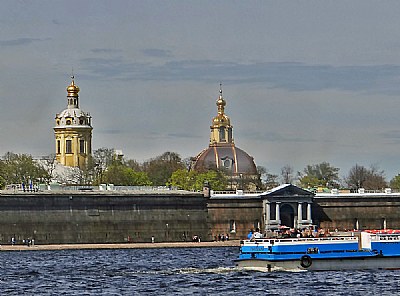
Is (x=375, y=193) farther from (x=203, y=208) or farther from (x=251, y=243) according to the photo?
(x=251, y=243)

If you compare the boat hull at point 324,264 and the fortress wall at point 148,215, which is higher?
the fortress wall at point 148,215

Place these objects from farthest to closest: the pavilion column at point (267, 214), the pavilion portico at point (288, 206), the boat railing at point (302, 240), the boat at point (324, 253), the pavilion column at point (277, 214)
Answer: the pavilion portico at point (288, 206)
the pavilion column at point (277, 214)
the pavilion column at point (267, 214)
the boat railing at point (302, 240)
the boat at point (324, 253)

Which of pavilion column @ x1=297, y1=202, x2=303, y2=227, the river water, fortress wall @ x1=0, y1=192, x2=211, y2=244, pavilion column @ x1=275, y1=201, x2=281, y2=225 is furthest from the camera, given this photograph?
pavilion column @ x1=297, y1=202, x2=303, y2=227

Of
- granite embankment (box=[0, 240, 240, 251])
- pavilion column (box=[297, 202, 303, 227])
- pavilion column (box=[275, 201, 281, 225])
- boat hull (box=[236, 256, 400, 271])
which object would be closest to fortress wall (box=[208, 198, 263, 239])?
pavilion column (box=[275, 201, 281, 225])

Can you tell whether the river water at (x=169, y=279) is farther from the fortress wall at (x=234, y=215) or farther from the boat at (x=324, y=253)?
the fortress wall at (x=234, y=215)

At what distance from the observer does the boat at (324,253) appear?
10194cm

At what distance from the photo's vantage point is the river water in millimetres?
88938

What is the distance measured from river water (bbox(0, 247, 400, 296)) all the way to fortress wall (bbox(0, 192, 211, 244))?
1291 inches

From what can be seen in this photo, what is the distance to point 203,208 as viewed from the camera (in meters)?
172

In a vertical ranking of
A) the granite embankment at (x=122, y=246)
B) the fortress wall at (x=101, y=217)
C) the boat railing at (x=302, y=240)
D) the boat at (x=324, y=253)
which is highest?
the fortress wall at (x=101, y=217)

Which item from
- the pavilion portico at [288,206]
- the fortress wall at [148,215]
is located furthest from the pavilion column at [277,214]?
the fortress wall at [148,215]

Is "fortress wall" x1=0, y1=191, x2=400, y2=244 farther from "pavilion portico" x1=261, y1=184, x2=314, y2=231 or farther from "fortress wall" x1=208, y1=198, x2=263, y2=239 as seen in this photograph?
"pavilion portico" x1=261, y1=184, x2=314, y2=231

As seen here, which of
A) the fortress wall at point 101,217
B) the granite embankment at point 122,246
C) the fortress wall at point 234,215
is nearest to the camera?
the granite embankment at point 122,246

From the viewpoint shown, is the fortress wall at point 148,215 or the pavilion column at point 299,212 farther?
the pavilion column at point 299,212
